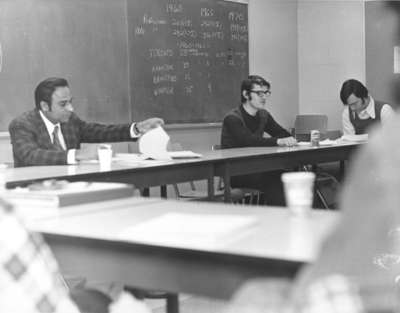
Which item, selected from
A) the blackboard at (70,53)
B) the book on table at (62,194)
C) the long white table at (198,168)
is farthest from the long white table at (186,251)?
the blackboard at (70,53)

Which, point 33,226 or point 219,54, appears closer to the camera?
point 33,226

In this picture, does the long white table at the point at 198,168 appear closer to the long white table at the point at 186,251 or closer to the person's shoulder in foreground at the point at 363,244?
the long white table at the point at 186,251

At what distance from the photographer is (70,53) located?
536 cm

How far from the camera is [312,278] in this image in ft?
3.07

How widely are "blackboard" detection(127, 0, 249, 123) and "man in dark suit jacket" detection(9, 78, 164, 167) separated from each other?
132cm

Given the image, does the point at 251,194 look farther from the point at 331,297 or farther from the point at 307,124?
the point at 331,297

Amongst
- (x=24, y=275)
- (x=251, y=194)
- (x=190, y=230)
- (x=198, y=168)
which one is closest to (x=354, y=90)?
(x=251, y=194)

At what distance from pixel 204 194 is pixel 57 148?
1318 millimetres

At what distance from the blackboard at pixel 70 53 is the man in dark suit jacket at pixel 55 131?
607 millimetres

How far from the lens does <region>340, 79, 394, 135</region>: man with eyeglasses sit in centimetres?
639

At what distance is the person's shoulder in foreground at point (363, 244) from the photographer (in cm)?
86

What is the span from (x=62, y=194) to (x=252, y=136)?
3.24 metres

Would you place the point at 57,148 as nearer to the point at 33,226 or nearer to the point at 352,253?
the point at 33,226

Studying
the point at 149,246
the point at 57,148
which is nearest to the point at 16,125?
the point at 57,148
